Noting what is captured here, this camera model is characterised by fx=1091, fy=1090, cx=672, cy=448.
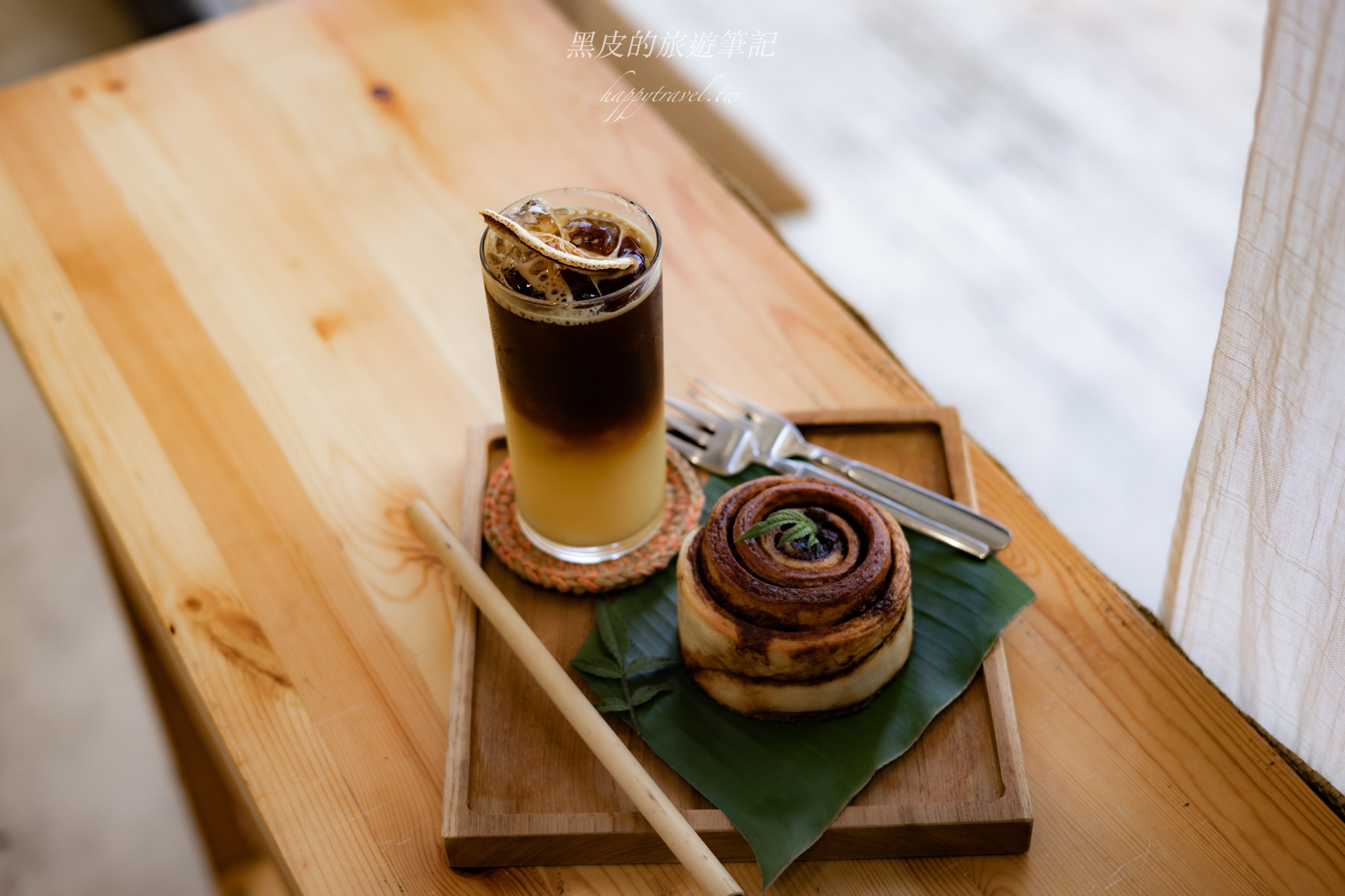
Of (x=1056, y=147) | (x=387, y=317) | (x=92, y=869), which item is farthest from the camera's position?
(x=1056, y=147)

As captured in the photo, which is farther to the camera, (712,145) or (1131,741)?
(712,145)

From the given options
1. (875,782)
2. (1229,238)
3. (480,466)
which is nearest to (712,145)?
(1229,238)

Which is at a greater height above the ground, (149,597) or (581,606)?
(581,606)

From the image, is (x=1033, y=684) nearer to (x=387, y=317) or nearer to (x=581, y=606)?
(x=581, y=606)

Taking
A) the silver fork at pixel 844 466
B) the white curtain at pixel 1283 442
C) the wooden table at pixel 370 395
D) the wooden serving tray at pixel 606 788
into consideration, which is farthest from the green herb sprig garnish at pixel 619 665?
the white curtain at pixel 1283 442

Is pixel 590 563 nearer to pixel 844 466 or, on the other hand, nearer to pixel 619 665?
pixel 619 665

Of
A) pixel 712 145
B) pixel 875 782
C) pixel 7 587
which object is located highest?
pixel 875 782

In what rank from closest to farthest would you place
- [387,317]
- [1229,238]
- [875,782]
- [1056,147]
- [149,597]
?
[875,782]
[149,597]
[387,317]
[1229,238]
[1056,147]
